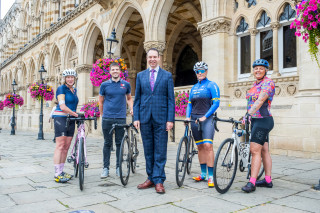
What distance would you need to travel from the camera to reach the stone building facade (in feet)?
23.6

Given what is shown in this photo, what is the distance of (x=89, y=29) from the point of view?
1717 centimetres

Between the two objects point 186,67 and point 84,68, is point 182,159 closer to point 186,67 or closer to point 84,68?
point 84,68

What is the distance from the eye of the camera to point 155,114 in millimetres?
4168

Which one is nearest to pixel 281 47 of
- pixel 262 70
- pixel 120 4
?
pixel 262 70

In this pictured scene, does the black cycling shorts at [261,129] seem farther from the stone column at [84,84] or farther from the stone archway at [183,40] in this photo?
the stone column at [84,84]

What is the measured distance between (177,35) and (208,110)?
14.4m

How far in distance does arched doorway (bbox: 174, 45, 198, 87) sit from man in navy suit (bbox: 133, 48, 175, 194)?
49.6ft

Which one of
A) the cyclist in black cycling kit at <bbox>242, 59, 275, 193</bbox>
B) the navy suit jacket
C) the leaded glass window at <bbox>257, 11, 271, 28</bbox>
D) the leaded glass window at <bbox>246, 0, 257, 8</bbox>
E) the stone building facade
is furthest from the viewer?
the leaded glass window at <bbox>246, 0, 257, 8</bbox>

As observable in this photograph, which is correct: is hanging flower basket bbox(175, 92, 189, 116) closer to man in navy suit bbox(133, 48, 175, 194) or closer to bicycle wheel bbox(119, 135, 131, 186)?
bicycle wheel bbox(119, 135, 131, 186)

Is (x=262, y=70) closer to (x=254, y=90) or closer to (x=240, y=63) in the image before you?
(x=254, y=90)

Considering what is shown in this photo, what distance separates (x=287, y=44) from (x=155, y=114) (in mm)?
5966

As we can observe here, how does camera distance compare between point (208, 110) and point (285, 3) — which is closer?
point (208, 110)

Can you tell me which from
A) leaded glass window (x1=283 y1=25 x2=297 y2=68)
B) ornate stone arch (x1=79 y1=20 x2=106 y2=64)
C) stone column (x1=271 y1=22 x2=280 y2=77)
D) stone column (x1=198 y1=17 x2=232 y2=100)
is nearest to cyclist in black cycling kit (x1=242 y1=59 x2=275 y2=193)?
stone column (x1=271 y1=22 x2=280 y2=77)

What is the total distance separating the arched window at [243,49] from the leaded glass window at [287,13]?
1.25 meters
